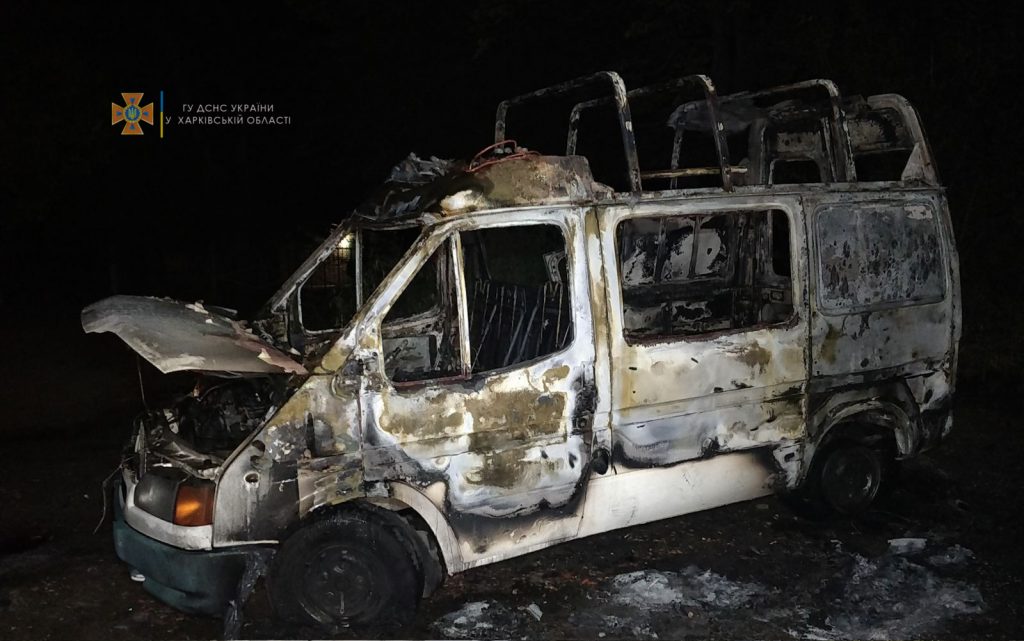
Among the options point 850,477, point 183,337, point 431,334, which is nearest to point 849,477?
point 850,477

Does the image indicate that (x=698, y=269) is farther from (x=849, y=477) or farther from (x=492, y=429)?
(x=492, y=429)

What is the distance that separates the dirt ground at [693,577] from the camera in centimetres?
395

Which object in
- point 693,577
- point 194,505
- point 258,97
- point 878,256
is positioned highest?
point 258,97

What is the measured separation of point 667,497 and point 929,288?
227 cm

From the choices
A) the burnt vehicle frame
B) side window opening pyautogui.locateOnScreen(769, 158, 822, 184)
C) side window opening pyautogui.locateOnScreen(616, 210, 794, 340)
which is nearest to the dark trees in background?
side window opening pyautogui.locateOnScreen(769, 158, 822, 184)

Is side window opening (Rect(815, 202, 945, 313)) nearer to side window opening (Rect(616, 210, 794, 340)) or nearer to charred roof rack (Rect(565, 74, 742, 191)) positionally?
charred roof rack (Rect(565, 74, 742, 191))

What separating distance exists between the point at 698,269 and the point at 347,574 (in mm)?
3449

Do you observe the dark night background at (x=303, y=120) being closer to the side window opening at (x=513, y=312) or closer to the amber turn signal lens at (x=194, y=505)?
the amber turn signal lens at (x=194, y=505)

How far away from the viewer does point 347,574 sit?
3.68 meters

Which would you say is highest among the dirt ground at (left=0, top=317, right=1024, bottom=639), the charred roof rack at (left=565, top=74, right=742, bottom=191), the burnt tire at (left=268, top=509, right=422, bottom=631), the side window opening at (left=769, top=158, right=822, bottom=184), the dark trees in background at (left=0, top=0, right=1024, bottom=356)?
the dark trees in background at (left=0, top=0, right=1024, bottom=356)

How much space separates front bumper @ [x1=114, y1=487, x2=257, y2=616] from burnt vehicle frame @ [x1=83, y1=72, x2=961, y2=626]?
11 mm

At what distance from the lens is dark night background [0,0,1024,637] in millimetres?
9227

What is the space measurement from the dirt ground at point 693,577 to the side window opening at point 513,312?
1.28m

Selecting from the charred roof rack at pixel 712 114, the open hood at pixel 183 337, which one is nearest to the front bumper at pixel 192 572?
the open hood at pixel 183 337
